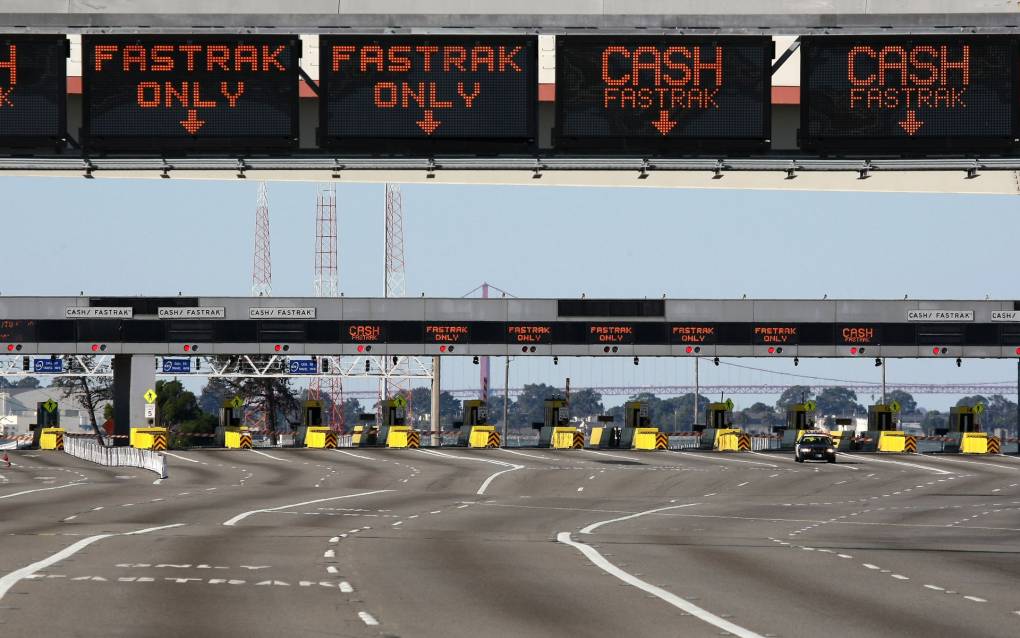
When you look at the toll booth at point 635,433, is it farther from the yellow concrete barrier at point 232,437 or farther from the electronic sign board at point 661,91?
the electronic sign board at point 661,91

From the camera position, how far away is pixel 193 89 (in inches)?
669

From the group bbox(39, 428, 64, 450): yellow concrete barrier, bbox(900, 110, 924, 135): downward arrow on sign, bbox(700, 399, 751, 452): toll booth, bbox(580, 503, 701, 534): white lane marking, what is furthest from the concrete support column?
bbox(900, 110, 924, 135): downward arrow on sign

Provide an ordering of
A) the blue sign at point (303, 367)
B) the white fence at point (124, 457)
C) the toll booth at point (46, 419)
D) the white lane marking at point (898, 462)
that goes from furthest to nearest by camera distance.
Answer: the blue sign at point (303, 367), the toll booth at point (46, 419), the white lane marking at point (898, 462), the white fence at point (124, 457)

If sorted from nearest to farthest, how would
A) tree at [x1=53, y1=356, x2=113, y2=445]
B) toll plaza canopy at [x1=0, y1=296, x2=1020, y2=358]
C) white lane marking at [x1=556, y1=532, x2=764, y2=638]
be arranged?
white lane marking at [x1=556, y1=532, x2=764, y2=638] → toll plaza canopy at [x1=0, y1=296, x2=1020, y2=358] → tree at [x1=53, y1=356, x2=113, y2=445]

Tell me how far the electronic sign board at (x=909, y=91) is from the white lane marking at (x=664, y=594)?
206 inches

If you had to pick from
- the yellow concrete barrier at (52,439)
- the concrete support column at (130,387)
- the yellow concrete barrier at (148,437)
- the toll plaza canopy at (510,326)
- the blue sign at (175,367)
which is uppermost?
the toll plaza canopy at (510,326)

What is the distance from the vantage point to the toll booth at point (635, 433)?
8331cm

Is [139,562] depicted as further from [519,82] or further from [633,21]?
[633,21]

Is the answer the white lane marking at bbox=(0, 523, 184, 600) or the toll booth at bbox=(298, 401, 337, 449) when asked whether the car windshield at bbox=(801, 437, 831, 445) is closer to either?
the toll booth at bbox=(298, 401, 337, 449)

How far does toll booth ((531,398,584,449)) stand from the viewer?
285 ft

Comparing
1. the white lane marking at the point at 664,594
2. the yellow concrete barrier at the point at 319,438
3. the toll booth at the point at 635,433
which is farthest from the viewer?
the yellow concrete barrier at the point at 319,438

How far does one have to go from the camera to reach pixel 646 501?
42062mm

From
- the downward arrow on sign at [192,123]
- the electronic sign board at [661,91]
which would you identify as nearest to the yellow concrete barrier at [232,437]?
the downward arrow on sign at [192,123]

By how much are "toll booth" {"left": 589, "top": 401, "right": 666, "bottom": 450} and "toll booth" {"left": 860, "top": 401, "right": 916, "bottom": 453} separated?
11459mm
